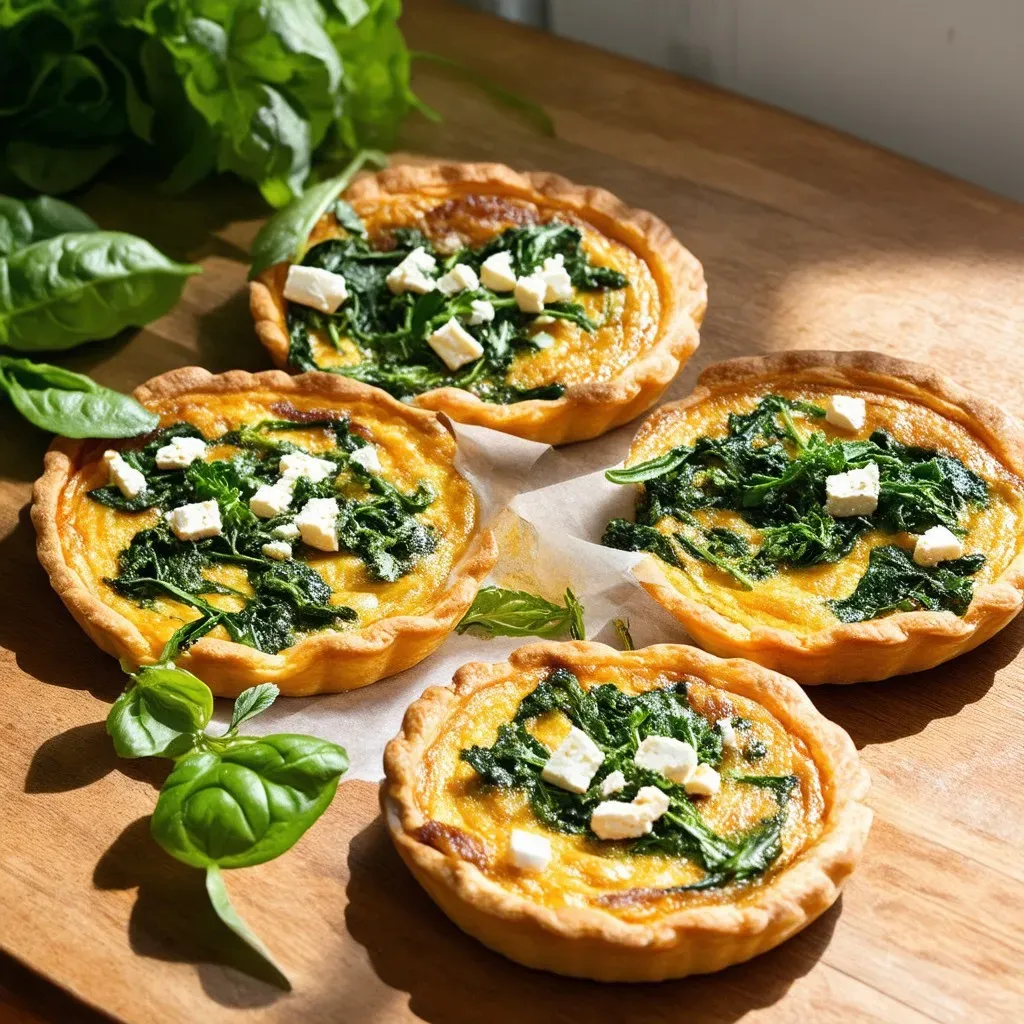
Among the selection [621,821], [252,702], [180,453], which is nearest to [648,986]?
[621,821]

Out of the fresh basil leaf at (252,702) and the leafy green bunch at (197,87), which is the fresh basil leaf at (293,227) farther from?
the fresh basil leaf at (252,702)

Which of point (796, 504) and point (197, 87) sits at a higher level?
point (197, 87)

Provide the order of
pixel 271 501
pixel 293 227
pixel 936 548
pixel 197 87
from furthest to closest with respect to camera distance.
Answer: pixel 197 87 → pixel 293 227 → pixel 271 501 → pixel 936 548

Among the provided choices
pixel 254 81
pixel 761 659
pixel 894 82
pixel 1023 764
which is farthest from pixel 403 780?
pixel 894 82

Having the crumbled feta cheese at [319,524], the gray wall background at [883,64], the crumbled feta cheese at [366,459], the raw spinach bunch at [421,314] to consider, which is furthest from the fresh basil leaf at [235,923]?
the gray wall background at [883,64]

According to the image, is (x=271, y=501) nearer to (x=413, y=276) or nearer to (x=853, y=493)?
(x=413, y=276)

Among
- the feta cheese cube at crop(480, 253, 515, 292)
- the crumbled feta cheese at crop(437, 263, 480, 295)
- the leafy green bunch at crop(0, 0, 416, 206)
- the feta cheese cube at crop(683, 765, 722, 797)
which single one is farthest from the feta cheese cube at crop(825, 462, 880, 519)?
the leafy green bunch at crop(0, 0, 416, 206)

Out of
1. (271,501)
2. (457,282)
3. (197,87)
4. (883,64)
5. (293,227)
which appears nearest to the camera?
(271,501)
